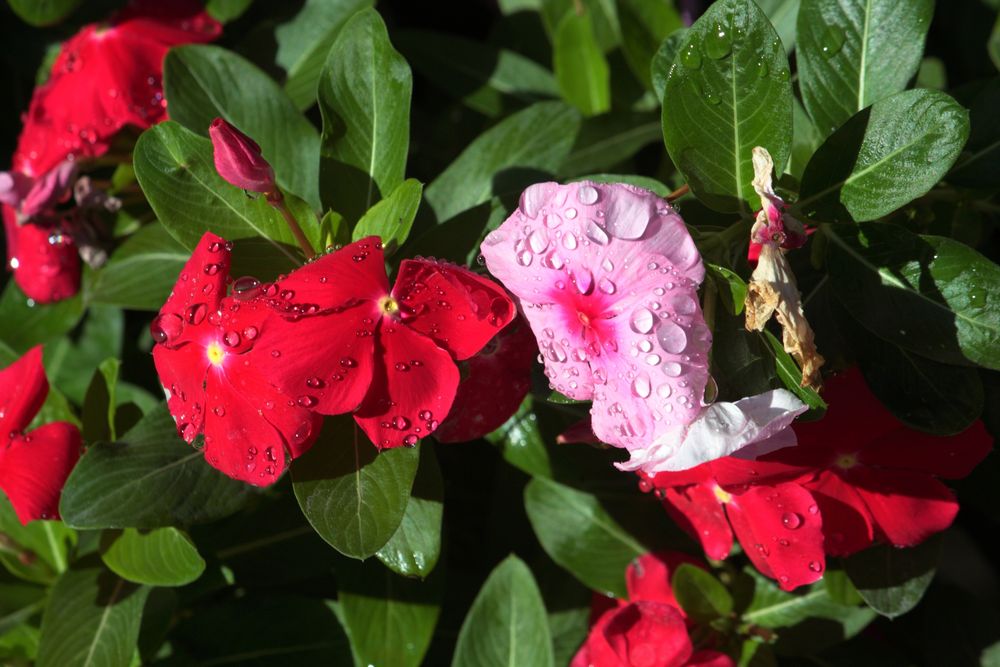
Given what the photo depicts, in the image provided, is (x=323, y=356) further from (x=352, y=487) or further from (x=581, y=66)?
(x=581, y=66)

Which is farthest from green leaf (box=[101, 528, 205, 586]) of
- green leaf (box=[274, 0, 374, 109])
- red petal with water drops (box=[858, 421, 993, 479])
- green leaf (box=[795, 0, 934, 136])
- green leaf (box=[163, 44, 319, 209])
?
green leaf (box=[795, 0, 934, 136])

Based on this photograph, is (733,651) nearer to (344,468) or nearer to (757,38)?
(344,468)

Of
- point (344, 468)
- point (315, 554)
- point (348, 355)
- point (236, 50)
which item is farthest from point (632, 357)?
point (236, 50)

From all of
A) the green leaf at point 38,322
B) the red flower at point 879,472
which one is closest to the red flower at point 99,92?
the green leaf at point 38,322

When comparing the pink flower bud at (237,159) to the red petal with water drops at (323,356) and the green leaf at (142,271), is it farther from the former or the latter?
the green leaf at (142,271)

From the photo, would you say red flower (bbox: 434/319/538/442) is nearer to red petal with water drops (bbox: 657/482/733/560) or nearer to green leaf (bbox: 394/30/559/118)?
red petal with water drops (bbox: 657/482/733/560)

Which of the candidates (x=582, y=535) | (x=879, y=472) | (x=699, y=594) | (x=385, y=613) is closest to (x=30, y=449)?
(x=385, y=613)
